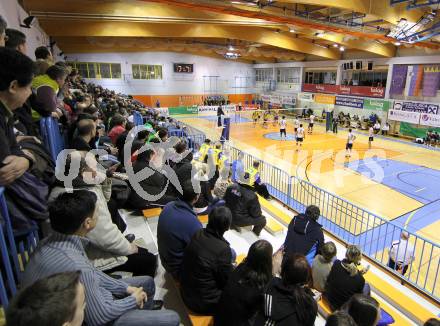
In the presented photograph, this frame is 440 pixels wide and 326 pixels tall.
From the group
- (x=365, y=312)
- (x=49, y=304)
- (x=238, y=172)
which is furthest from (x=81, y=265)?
(x=238, y=172)

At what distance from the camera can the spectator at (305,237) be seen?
4859 mm

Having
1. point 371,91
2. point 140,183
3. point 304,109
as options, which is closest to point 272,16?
point 140,183

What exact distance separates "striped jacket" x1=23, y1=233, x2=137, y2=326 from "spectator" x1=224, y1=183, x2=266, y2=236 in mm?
3380

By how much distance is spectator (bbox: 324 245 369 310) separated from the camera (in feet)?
12.4

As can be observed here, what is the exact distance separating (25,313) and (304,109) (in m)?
33.1

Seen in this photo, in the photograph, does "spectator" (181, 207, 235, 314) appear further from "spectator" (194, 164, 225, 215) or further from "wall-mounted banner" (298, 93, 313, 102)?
"wall-mounted banner" (298, 93, 313, 102)

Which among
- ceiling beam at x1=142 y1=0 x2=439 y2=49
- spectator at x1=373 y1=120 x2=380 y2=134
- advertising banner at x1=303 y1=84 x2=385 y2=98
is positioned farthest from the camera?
advertising banner at x1=303 y1=84 x2=385 y2=98

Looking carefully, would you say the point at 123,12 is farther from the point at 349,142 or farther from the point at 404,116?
the point at 404,116

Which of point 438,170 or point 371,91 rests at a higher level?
point 371,91

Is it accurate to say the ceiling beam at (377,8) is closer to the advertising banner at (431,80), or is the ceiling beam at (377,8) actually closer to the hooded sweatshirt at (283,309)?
the advertising banner at (431,80)

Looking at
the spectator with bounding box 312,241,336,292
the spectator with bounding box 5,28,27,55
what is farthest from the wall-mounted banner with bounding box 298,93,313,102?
the spectator with bounding box 5,28,27,55

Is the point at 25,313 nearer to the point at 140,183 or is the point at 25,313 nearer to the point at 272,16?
the point at 140,183

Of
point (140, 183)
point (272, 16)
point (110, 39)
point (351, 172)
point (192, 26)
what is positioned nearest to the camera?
point (140, 183)

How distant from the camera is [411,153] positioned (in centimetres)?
1845
